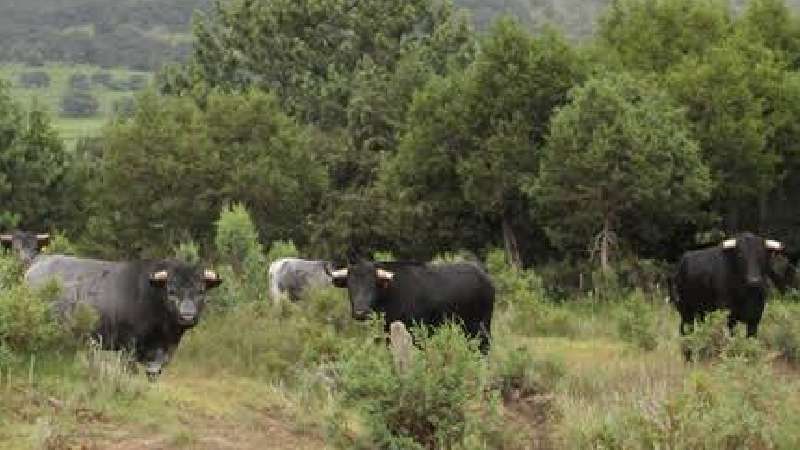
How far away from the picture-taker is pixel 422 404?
372 inches

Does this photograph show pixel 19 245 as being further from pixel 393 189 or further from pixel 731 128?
pixel 731 128

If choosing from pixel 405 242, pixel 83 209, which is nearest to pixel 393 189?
pixel 405 242

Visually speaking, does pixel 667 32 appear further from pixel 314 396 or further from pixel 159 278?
pixel 314 396

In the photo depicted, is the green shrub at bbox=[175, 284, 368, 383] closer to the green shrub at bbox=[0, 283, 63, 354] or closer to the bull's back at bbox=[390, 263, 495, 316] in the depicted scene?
the bull's back at bbox=[390, 263, 495, 316]

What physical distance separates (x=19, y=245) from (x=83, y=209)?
21.6 m

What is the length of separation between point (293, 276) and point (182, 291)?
9.17 meters

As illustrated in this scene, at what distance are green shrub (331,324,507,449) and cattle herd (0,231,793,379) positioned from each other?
3107 millimetres

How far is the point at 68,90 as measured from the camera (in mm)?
147375

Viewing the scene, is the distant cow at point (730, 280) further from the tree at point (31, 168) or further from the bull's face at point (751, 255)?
the tree at point (31, 168)

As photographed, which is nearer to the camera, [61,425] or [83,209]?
[61,425]

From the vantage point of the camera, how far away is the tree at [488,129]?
29578 millimetres

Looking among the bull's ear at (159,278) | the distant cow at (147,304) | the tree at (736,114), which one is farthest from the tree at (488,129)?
the bull's ear at (159,278)

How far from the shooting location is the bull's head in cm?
1355

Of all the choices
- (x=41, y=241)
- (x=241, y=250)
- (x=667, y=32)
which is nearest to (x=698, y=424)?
(x=41, y=241)
